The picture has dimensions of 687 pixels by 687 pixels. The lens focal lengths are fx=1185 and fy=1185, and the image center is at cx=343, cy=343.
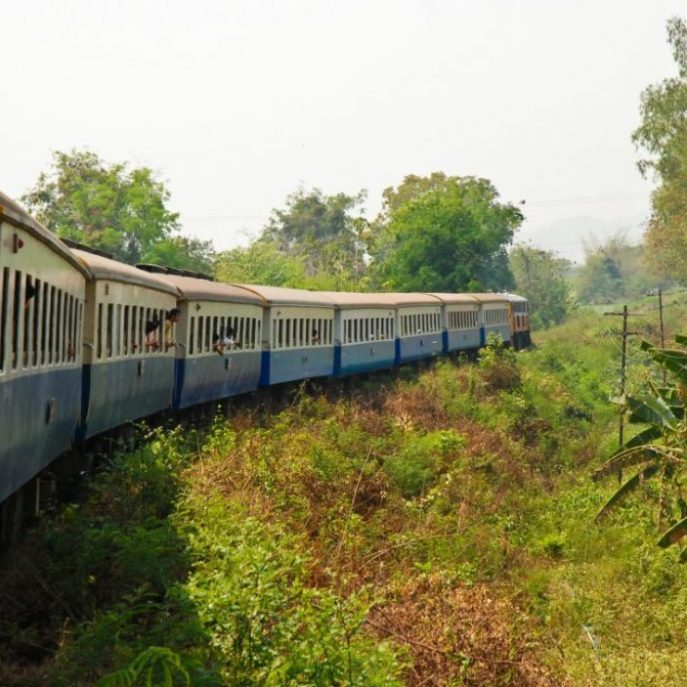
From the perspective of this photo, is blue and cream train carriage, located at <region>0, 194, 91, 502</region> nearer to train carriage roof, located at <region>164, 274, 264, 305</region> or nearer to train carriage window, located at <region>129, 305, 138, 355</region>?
train carriage window, located at <region>129, 305, 138, 355</region>

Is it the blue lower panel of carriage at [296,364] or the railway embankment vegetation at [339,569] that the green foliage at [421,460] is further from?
the blue lower panel of carriage at [296,364]

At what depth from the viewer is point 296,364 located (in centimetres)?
2764

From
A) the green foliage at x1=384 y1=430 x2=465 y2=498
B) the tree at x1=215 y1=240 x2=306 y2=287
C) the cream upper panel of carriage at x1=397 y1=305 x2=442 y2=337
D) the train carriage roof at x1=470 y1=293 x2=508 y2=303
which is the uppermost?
the tree at x1=215 y1=240 x2=306 y2=287

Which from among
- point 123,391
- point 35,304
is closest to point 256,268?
point 123,391

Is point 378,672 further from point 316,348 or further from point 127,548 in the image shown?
point 316,348

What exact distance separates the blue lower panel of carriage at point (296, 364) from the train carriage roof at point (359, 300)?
1.70 metres

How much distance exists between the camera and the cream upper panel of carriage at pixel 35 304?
8.28 meters

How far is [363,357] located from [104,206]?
4347 cm

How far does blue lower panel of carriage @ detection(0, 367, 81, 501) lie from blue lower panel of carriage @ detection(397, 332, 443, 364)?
82.2 ft

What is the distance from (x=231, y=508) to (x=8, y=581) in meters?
3.16

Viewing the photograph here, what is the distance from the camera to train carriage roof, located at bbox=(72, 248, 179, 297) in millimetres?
13828

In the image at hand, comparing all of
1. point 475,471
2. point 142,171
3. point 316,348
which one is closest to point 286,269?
point 142,171

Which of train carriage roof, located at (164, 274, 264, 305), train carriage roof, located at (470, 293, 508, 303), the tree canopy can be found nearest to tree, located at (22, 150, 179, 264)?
the tree canopy

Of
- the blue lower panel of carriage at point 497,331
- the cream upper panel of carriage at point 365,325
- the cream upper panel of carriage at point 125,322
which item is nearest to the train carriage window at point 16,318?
the cream upper panel of carriage at point 125,322
